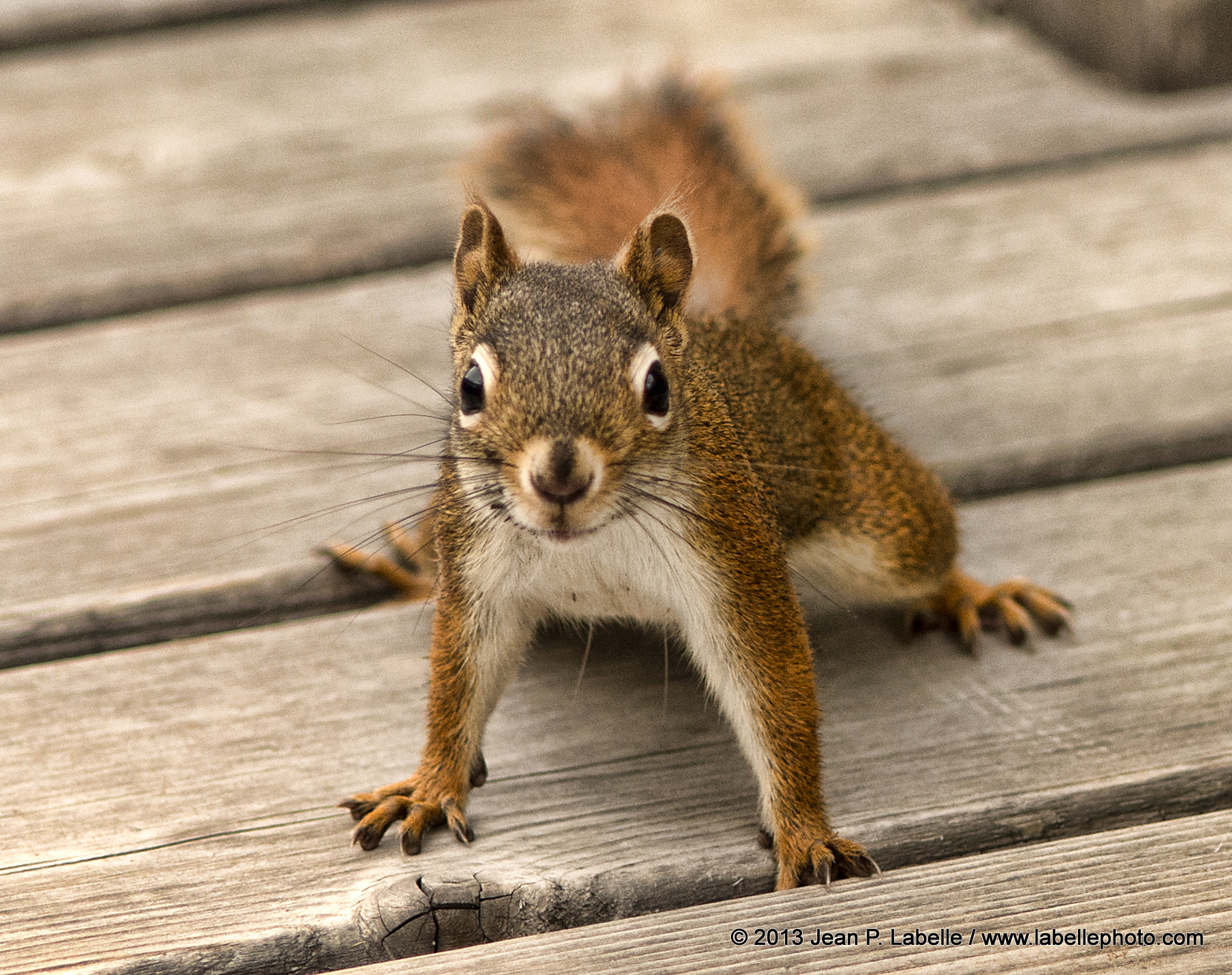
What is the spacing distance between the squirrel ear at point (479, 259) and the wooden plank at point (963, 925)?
25.9 inches

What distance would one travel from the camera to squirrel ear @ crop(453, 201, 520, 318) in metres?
1.39

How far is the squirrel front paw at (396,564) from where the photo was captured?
1.69 metres

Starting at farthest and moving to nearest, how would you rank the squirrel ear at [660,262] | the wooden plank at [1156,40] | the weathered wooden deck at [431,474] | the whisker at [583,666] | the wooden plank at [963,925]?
1. the wooden plank at [1156,40]
2. the whisker at [583,666]
3. the squirrel ear at [660,262]
4. the weathered wooden deck at [431,474]
5. the wooden plank at [963,925]

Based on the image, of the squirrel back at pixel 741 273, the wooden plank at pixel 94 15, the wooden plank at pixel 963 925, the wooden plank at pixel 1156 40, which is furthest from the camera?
the wooden plank at pixel 94 15

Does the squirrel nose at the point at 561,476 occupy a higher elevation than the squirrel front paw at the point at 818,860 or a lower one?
higher

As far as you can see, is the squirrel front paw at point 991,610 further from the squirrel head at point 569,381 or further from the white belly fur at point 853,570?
the squirrel head at point 569,381

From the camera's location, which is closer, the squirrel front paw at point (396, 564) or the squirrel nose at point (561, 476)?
the squirrel nose at point (561, 476)

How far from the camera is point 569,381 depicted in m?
1.20

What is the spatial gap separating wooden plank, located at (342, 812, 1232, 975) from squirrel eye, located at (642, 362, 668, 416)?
18.0 inches

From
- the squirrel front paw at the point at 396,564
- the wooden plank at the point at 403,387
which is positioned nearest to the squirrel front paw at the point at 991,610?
the wooden plank at the point at 403,387

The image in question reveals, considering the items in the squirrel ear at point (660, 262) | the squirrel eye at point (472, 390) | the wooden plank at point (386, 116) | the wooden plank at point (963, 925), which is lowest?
the wooden plank at point (963, 925)

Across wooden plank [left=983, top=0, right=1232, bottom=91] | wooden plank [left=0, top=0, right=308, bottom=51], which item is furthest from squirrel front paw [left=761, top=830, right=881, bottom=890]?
wooden plank [left=0, top=0, right=308, bottom=51]

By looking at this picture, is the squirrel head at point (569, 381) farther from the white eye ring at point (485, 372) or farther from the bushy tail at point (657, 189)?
the bushy tail at point (657, 189)

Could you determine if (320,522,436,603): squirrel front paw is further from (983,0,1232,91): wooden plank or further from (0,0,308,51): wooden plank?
(0,0,308,51): wooden plank
